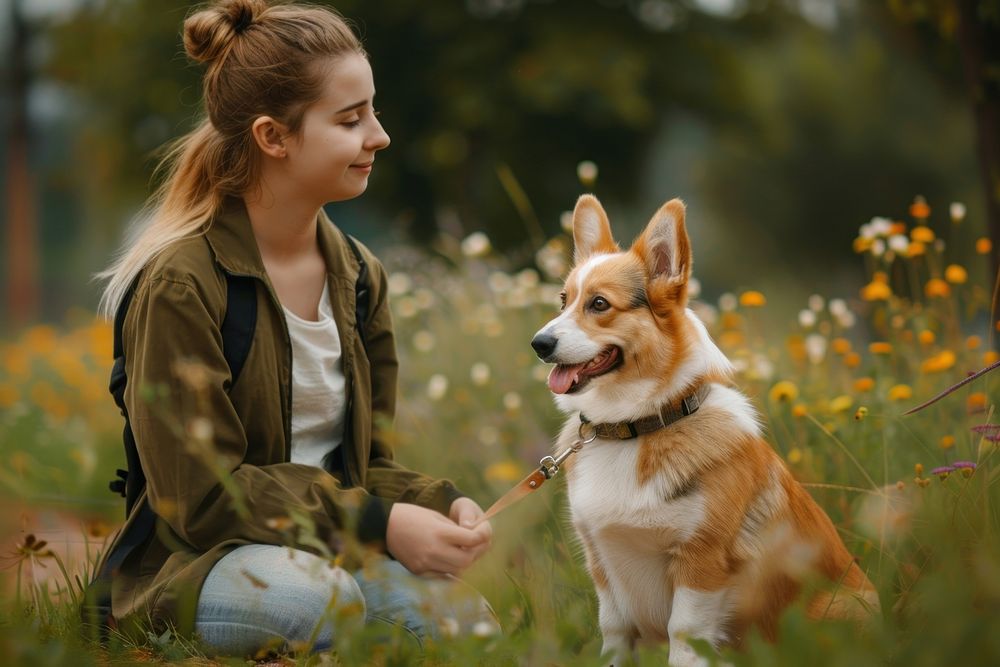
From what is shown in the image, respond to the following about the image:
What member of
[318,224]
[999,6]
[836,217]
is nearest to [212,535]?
[318,224]

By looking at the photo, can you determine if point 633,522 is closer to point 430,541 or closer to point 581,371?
point 581,371

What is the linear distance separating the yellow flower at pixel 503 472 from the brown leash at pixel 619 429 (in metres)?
0.99

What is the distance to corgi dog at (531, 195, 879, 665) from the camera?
2287 millimetres

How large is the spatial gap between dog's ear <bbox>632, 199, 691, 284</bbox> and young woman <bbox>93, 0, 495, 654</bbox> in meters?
0.80

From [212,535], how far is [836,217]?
19055 millimetres

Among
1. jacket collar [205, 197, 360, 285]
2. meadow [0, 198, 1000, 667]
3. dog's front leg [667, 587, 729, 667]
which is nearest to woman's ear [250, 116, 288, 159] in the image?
jacket collar [205, 197, 360, 285]

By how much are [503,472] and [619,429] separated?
3.98ft

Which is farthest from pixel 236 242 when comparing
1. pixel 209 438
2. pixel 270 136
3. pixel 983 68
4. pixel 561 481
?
pixel 983 68

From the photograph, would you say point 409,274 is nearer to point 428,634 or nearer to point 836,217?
point 428,634

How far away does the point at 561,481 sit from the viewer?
3.49m

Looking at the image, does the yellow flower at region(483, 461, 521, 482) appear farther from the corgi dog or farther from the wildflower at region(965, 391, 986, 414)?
the wildflower at region(965, 391, 986, 414)

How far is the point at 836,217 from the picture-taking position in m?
19.9

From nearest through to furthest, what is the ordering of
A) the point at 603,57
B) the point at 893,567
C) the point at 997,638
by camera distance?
the point at 997,638 → the point at 893,567 → the point at 603,57

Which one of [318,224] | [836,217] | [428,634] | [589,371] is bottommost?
[836,217]
